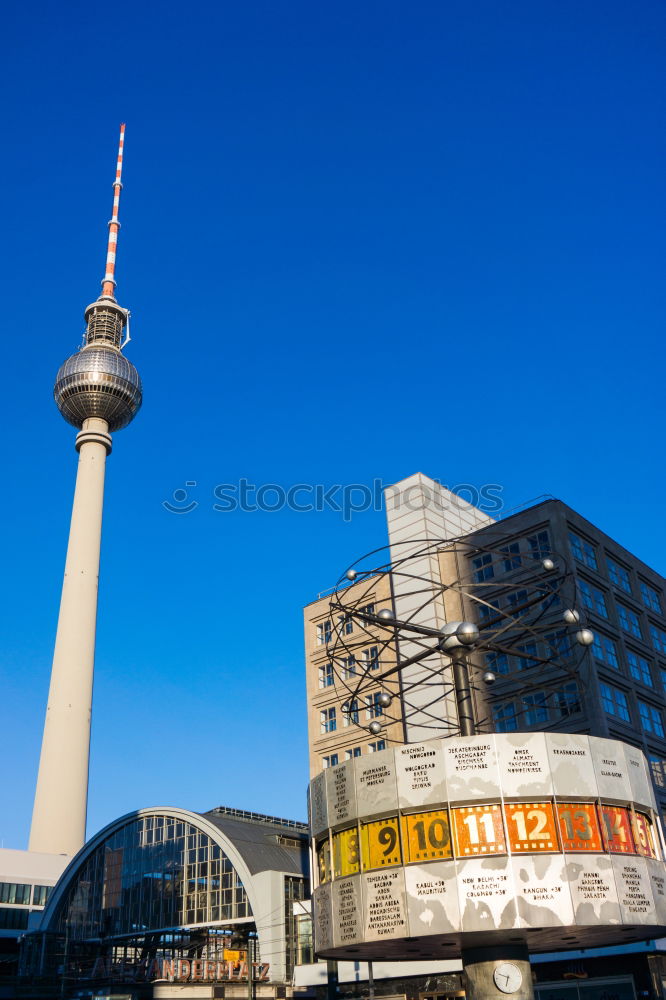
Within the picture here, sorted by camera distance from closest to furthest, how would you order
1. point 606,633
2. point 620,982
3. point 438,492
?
point 620,982, point 606,633, point 438,492

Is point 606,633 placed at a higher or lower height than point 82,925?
higher

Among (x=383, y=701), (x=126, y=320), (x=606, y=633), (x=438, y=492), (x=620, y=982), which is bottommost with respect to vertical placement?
(x=620, y=982)

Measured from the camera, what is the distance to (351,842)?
80.7 feet

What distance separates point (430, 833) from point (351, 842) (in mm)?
2758

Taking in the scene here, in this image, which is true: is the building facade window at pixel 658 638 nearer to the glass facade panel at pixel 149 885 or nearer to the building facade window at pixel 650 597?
the building facade window at pixel 650 597

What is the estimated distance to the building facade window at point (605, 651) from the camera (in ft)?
200

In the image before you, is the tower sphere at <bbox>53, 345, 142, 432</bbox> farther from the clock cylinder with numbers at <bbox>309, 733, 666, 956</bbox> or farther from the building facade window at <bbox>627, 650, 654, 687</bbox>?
the clock cylinder with numbers at <bbox>309, 733, 666, 956</bbox>

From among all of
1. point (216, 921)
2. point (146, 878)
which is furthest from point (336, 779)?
point (146, 878)

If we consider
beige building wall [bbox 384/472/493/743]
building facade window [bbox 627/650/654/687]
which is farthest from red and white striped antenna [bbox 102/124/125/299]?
building facade window [bbox 627/650/654/687]

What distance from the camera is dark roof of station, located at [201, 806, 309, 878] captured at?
6681cm

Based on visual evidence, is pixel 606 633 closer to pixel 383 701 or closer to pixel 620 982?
pixel 620 982

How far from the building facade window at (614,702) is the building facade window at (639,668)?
345 cm

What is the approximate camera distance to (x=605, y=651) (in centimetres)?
6269

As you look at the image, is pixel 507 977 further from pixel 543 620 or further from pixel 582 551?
pixel 582 551
